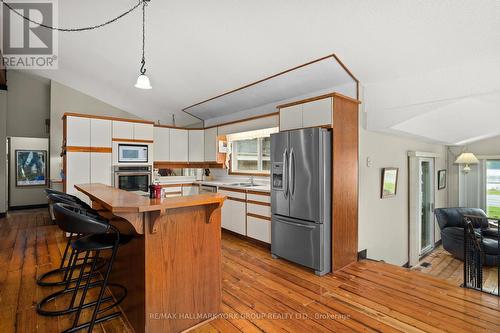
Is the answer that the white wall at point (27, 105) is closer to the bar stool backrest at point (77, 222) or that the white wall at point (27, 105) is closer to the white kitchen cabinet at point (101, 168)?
the white kitchen cabinet at point (101, 168)

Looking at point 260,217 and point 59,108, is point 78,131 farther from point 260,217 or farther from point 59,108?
point 260,217

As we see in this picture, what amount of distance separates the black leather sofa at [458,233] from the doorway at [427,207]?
213mm

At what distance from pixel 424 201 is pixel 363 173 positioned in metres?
3.08

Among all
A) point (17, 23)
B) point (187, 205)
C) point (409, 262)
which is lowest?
point (409, 262)

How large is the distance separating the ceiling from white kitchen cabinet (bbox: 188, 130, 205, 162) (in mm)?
1407

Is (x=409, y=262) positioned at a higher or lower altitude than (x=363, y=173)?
lower

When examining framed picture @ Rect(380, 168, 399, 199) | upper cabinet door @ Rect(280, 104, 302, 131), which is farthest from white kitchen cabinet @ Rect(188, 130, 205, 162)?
framed picture @ Rect(380, 168, 399, 199)

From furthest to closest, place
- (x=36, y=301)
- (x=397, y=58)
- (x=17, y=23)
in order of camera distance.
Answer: (x=17, y=23) < (x=397, y=58) < (x=36, y=301)

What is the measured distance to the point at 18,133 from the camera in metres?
6.54

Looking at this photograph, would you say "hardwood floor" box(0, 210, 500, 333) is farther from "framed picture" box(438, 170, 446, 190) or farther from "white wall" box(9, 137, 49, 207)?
"white wall" box(9, 137, 49, 207)

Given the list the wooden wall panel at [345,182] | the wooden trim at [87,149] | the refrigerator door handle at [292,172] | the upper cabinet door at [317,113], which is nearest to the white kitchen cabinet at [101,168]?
the wooden trim at [87,149]

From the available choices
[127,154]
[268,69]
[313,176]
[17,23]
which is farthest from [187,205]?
[17,23]

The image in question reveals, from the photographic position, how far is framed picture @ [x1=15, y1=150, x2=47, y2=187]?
7.23 m

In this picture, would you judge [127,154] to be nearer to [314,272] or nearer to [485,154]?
[314,272]
